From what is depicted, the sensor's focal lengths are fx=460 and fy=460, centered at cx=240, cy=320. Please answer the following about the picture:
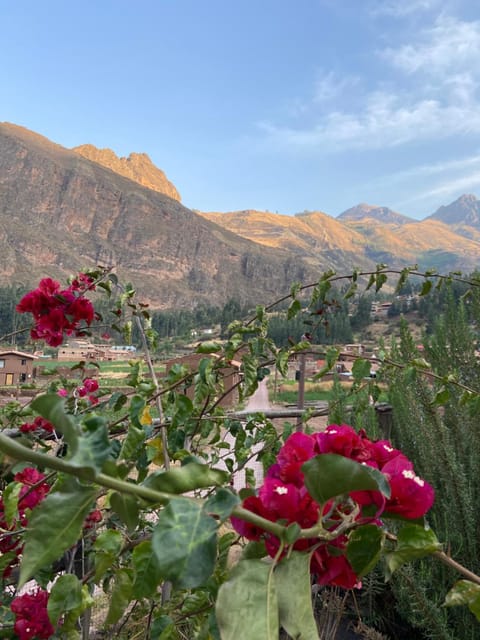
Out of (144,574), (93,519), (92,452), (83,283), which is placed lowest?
(93,519)

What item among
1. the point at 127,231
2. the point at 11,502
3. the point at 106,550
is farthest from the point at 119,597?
the point at 127,231

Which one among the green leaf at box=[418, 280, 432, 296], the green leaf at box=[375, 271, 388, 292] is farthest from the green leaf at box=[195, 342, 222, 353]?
the green leaf at box=[418, 280, 432, 296]

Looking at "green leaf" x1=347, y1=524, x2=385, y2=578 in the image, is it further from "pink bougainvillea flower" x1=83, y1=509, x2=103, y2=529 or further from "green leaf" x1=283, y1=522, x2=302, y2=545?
"pink bougainvillea flower" x1=83, y1=509, x2=103, y2=529

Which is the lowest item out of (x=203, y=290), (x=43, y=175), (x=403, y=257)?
(x=203, y=290)

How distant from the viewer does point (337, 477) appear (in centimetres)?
35

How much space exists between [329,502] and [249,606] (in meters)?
0.13

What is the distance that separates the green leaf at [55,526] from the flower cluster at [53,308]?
48.1 inches

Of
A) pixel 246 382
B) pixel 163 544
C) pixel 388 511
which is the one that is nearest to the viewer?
pixel 163 544

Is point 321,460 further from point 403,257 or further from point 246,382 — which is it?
point 403,257

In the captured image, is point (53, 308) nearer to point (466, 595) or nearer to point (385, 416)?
point (466, 595)

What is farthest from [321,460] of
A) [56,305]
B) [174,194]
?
[174,194]

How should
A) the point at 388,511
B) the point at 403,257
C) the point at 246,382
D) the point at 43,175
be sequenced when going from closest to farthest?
the point at 388,511, the point at 246,382, the point at 43,175, the point at 403,257

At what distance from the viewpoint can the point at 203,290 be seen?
10550cm

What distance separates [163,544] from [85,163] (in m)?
137
